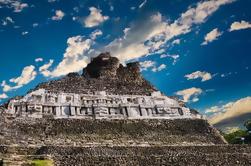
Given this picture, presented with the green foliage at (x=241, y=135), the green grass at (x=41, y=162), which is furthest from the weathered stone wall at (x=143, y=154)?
the green foliage at (x=241, y=135)

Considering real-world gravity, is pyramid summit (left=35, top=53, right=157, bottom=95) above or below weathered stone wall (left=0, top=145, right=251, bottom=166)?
above

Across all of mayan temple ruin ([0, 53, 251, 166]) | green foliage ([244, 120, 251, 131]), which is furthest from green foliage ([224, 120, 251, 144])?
mayan temple ruin ([0, 53, 251, 166])

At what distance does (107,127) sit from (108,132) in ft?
1.59

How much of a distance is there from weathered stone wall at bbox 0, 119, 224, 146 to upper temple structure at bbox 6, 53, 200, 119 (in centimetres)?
80

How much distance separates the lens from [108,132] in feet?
74.4

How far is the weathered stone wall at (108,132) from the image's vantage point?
20.4 metres

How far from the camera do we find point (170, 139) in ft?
77.3

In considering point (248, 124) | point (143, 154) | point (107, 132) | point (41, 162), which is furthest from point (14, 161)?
point (248, 124)

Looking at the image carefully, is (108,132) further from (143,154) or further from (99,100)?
(143,154)

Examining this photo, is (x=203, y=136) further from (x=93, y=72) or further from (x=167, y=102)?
(x=93, y=72)

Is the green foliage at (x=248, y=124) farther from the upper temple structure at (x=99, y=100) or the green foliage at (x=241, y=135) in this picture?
the upper temple structure at (x=99, y=100)

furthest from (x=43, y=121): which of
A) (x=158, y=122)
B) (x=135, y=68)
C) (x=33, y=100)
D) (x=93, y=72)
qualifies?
(x=135, y=68)

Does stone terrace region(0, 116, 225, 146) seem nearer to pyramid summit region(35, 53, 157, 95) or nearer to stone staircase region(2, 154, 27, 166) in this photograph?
pyramid summit region(35, 53, 157, 95)

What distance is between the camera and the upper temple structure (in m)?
23.3
